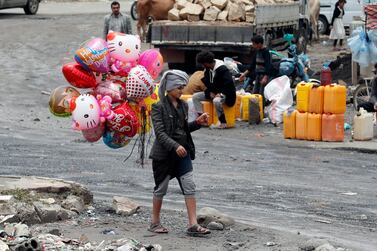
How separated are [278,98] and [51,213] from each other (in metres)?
9.72

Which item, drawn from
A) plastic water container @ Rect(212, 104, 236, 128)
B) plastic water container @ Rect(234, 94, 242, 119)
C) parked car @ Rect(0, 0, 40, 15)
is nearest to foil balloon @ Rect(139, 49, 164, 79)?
plastic water container @ Rect(212, 104, 236, 128)

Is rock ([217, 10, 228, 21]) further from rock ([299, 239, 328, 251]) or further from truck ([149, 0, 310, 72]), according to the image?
rock ([299, 239, 328, 251])

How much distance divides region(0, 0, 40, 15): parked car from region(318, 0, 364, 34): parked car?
387 inches

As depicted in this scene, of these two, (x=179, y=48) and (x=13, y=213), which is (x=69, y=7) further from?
(x=13, y=213)

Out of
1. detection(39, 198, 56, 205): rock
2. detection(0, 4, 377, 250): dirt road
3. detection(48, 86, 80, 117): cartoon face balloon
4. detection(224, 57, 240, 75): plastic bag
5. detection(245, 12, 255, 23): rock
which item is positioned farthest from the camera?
detection(245, 12, 255, 23): rock

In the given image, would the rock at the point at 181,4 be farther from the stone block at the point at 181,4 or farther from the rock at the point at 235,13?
the rock at the point at 235,13

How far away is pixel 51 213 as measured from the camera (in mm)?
10922

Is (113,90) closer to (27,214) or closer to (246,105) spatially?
(27,214)

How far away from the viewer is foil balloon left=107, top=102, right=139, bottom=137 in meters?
10.8

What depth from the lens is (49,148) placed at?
16.5 meters

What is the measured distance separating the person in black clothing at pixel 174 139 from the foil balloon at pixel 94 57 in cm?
84

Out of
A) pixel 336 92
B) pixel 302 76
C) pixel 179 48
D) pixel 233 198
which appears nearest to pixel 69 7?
pixel 179 48

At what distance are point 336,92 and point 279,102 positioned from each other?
220 centimetres

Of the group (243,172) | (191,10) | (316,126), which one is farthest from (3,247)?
(191,10)
